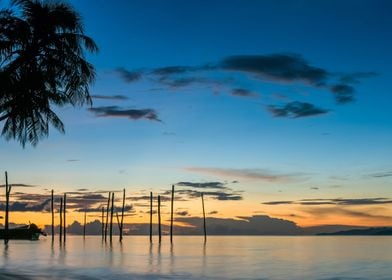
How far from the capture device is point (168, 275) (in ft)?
128

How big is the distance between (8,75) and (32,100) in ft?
4.05

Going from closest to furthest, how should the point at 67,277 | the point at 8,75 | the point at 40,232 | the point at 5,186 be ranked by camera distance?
the point at 8,75
the point at 67,277
the point at 5,186
the point at 40,232

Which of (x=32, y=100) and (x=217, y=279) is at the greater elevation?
(x=32, y=100)

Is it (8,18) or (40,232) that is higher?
(8,18)

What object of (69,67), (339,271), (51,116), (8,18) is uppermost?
(8,18)

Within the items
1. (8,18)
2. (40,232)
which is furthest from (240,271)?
(40,232)

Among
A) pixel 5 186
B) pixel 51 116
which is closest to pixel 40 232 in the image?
pixel 5 186

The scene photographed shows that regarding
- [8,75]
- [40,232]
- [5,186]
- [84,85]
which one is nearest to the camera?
[8,75]

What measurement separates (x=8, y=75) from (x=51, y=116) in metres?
2.40

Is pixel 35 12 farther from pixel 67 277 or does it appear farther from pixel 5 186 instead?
pixel 5 186

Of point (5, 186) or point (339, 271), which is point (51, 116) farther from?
point (5, 186)

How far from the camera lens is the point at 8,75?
1806 centimetres

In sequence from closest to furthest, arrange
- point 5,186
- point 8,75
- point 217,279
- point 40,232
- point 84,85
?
point 8,75, point 84,85, point 217,279, point 5,186, point 40,232

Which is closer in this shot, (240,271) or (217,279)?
(217,279)
